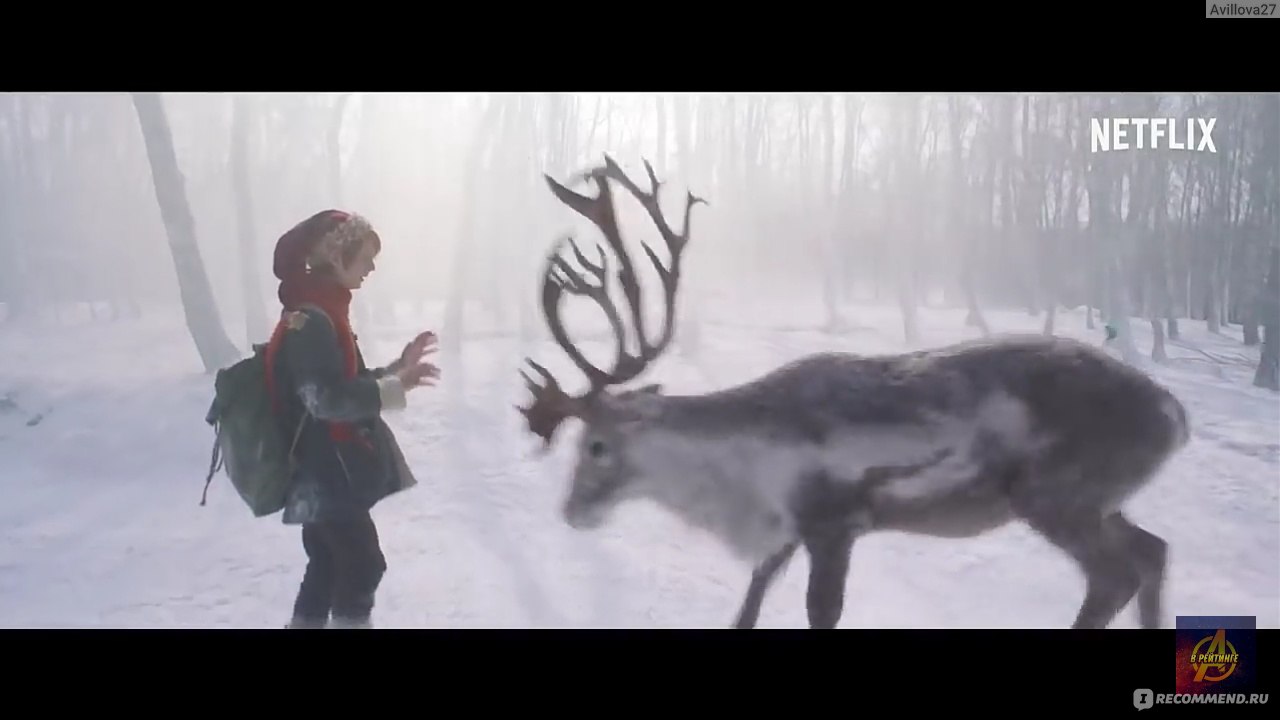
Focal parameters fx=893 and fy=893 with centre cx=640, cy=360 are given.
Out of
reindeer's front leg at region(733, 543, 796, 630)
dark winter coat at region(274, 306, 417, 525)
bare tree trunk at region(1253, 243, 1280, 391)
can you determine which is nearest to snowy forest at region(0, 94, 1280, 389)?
bare tree trunk at region(1253, 243, 1280, 391)

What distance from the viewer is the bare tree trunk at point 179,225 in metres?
2.16

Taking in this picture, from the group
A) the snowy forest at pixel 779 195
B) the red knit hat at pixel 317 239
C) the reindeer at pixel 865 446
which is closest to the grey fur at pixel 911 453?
the reindeer at pixel 865 446

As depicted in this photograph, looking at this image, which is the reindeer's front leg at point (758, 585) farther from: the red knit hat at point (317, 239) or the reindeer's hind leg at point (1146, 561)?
the red knit hat at point (317, 239)

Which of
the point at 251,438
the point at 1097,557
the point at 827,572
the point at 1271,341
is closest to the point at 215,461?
the point at 251,438

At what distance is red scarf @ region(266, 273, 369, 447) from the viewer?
81.4 inches

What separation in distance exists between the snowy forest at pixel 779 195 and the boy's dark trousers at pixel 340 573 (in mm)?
481

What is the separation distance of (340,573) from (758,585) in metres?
1.00

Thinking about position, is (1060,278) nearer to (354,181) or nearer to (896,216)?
(896,216)

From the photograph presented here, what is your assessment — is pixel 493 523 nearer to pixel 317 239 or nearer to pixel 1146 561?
pixel 317 239

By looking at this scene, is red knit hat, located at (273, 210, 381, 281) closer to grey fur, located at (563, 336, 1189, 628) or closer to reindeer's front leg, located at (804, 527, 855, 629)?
grey fur, located at (563, 336, 1189, 628)

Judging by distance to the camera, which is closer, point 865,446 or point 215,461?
point 865,446

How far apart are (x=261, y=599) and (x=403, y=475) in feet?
1.51

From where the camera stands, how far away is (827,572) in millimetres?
2062
